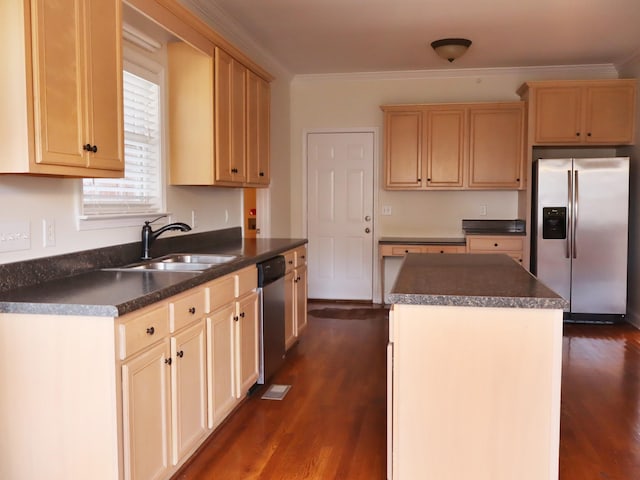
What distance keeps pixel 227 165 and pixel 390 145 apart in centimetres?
261

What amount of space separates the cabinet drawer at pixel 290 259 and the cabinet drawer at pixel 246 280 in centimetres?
61

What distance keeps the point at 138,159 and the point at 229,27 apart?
5.42ft

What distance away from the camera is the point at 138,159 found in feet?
11.1

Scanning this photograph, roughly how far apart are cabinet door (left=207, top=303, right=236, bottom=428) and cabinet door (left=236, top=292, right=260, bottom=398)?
0.20 feet

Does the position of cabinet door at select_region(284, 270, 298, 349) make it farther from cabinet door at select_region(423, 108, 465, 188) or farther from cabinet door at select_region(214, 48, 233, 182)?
cabinet door at select_region(423, 108, 465, 188)

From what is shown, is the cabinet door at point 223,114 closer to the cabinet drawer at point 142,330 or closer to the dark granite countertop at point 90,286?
the dark granite countertop at point 90,286

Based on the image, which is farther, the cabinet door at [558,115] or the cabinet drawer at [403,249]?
the cabinet drawer at [403,249]

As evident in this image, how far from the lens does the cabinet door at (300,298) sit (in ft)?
14.7

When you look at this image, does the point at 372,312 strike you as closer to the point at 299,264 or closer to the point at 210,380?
the point at 299,264

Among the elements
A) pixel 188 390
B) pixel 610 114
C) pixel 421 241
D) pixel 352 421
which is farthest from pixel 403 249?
pixel 188 390

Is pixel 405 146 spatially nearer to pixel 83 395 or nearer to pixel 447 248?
pixel 447 248

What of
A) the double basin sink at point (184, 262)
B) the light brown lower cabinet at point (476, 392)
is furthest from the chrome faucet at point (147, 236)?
the light brown lower cabinet at point (476, 392)

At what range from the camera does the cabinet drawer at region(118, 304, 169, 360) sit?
6.56 ft

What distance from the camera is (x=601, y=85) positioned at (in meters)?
5.45
